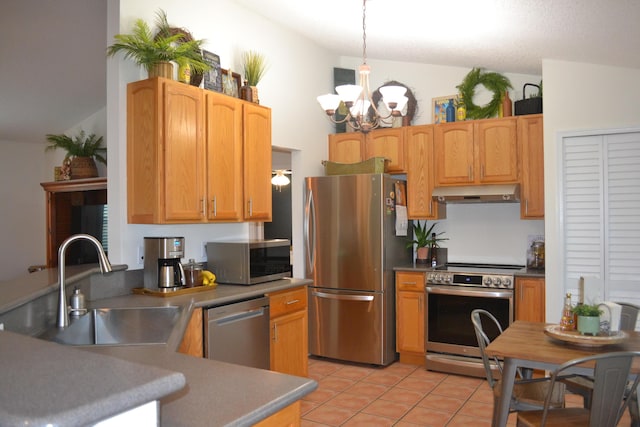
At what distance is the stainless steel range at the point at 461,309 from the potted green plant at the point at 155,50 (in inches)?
108

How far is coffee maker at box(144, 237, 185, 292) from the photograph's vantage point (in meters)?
3.36

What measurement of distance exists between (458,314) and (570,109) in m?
1.93

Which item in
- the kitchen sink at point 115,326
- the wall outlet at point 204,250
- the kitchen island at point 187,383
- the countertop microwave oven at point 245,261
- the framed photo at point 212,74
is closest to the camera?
the kitchen island at point 187,383

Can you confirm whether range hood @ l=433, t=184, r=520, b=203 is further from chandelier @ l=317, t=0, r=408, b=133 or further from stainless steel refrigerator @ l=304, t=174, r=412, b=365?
chandelier @ l=317, t=0, r=408, b=133

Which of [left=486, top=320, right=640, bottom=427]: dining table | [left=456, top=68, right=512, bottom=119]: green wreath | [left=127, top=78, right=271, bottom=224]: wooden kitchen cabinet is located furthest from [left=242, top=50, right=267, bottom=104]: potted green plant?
[left=486, top=320, right=640, bottom=427]: dining table

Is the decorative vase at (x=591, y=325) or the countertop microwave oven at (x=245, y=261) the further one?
the countertop microwave oven at (x=245, y=261)

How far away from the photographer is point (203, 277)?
12.1ft

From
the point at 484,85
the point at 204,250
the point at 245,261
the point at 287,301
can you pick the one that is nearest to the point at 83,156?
the point at 204,250

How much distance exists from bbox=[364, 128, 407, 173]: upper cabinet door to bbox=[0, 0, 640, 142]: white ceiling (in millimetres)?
767

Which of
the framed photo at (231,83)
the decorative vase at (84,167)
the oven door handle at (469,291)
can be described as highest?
the framed photo at (231,83)

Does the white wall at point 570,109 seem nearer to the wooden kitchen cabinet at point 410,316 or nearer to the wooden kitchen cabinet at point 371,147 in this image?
the wooden kitchen cabinet at point 410,316

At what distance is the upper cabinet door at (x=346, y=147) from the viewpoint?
5.40 metres

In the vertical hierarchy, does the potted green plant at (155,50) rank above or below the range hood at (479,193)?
above

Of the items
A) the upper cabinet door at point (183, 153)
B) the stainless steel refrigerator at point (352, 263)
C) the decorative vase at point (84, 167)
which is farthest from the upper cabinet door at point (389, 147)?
the decorative vase at point (84, 167)
